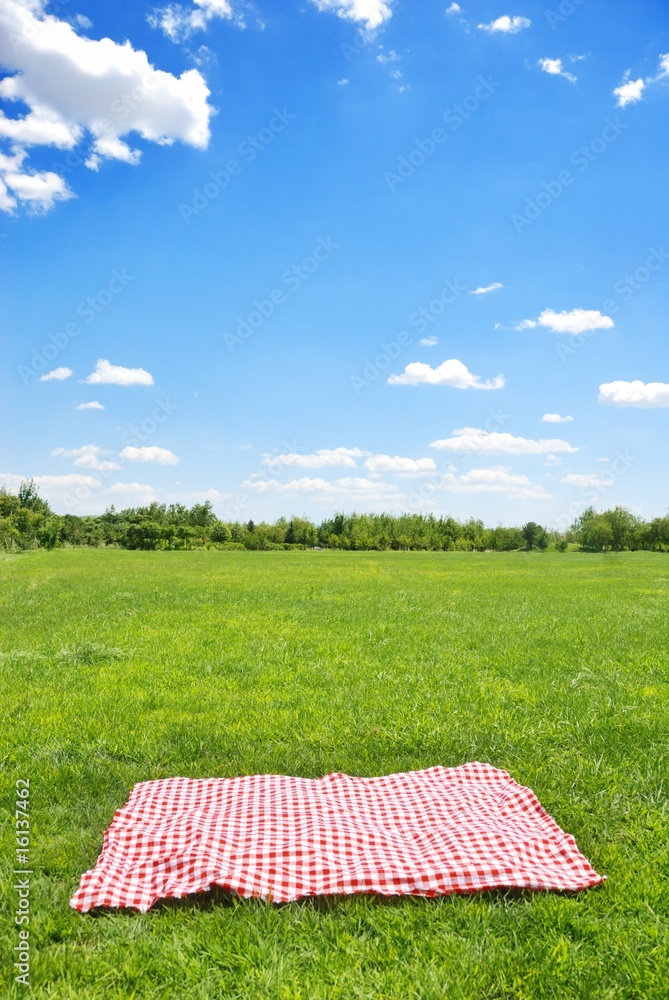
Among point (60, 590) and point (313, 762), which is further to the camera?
point (60, 590)

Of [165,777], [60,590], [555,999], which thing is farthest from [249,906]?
[60,590]

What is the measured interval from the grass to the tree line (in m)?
77.0

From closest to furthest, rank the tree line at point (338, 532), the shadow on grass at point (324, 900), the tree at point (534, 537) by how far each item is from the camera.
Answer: the shadow on grass at point (324, 900)
the tree line at point (338, 532)
the tree at point (534, 537)

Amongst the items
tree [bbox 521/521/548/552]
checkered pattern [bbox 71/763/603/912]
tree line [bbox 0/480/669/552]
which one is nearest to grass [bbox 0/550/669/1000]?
checkered pattern [bbox 71/763/603/912]

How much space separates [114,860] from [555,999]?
2.66 m

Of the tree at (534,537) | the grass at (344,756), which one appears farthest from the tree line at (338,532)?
the grass at (344,756)

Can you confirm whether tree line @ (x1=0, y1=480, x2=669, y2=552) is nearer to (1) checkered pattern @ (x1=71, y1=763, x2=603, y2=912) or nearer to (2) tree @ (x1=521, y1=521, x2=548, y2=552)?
(2) tree @ (x1=521, y1=521, x2=548, y2=552)

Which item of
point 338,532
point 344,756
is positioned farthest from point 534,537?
point 344,756

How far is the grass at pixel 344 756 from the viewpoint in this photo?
11.6 feet

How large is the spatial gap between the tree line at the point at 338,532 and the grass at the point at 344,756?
7696cm

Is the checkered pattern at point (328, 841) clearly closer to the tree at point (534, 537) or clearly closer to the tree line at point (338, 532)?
the tree line at point (338, 532)

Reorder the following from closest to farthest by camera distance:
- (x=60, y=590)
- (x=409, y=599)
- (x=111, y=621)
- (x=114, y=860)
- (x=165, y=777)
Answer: (x=114, y=860)
(x=165, y=777)
(x=111, y=621)
(x=409, y=599)
(x=60, y=590)

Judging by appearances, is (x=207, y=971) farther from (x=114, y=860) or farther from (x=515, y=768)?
(x=515, y=768)

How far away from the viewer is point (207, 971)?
349cm
